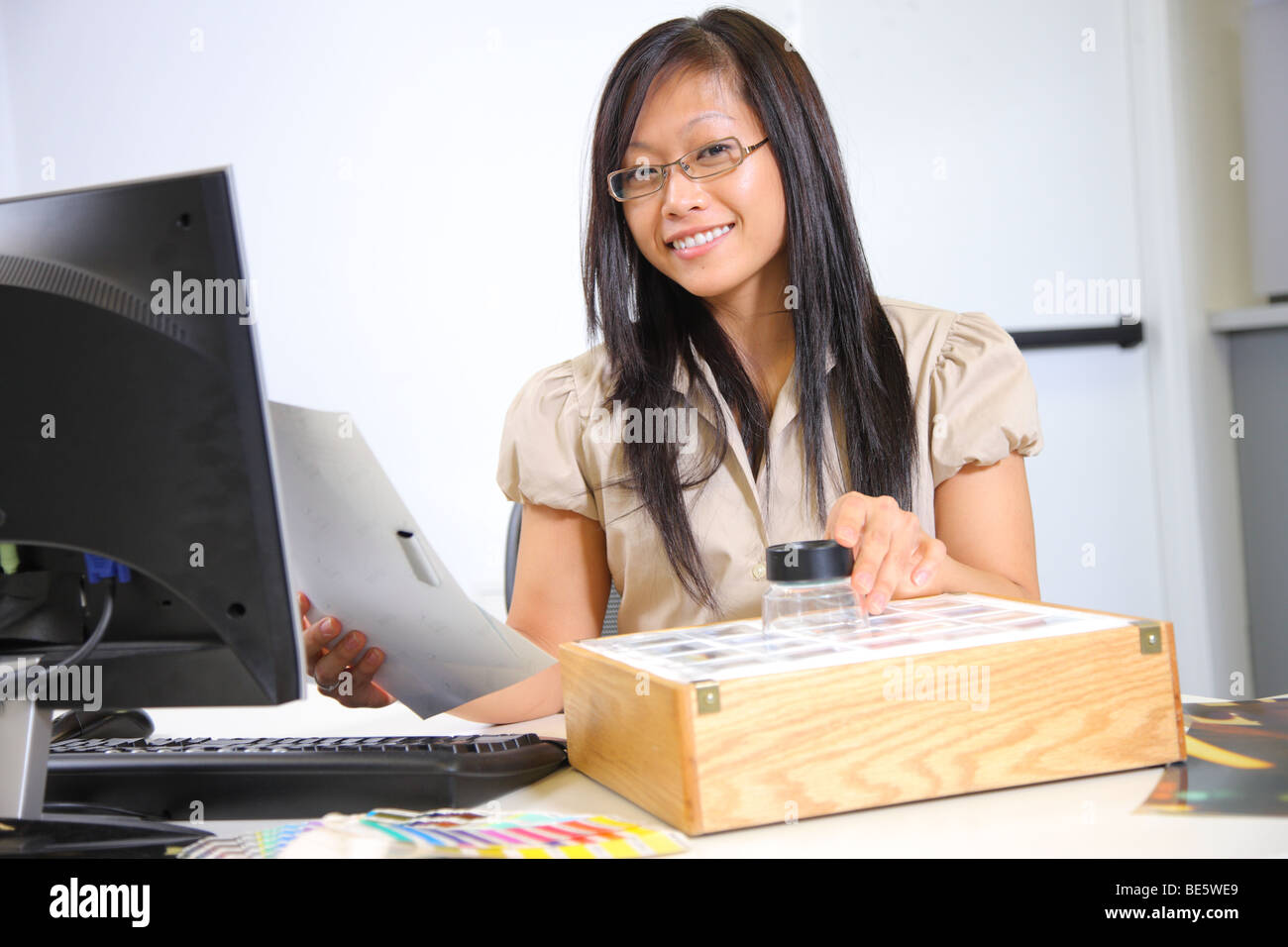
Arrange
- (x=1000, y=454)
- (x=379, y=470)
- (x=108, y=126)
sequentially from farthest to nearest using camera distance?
(x=108, y=126), (x=1000, y=454), (x=379, y=470)

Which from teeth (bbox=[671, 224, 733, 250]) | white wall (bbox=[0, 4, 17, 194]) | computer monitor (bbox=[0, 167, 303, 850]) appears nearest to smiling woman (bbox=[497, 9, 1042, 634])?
teeth (bbox=[671, 224, 733, 250])

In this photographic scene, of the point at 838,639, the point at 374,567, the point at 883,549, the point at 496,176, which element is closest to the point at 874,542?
the point at 883,549

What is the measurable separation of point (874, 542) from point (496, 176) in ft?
6.28

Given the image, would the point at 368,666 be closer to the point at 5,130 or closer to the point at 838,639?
the point at 838,639

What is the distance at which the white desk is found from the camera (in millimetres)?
616

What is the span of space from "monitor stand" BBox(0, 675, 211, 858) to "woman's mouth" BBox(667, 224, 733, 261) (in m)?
0.77

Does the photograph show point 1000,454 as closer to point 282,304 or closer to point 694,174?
point 694,174

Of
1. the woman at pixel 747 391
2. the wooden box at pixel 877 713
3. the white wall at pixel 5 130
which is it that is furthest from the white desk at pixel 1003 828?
the white wall at pixel 5 130

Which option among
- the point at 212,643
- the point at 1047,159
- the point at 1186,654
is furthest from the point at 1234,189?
the point at 212,643

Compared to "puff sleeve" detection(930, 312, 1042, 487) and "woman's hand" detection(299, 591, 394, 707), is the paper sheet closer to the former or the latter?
"woman's hand" detection(299, 591, 394, 707)

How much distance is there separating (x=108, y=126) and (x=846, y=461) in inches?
79.2

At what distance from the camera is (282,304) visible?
2467 millimetres

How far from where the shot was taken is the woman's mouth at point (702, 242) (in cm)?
124
